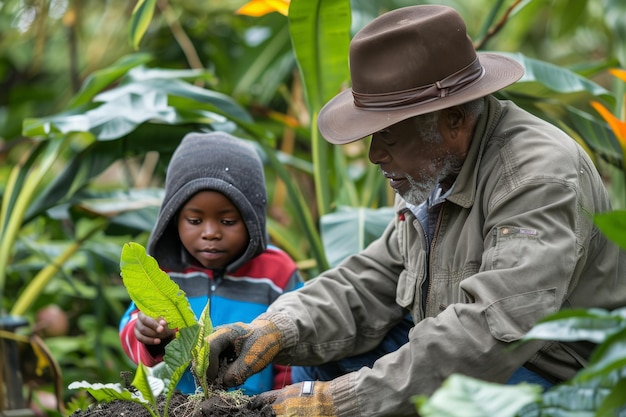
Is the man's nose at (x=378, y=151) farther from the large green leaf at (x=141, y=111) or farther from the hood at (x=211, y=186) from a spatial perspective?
the large green leaf at (x=141, y=111)

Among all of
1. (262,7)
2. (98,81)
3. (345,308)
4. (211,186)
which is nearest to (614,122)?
(345,308)

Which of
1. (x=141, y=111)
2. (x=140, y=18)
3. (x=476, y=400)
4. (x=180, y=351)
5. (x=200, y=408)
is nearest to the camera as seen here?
(x=476, y=400)

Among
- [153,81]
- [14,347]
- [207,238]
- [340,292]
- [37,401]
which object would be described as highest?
[153,81]

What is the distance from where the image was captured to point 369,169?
12.5 ft

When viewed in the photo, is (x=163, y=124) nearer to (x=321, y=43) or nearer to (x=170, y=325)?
(x=321, y=43)

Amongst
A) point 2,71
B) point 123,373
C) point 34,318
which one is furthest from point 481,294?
point 2,71

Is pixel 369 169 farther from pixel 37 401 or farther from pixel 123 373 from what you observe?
pixel 123 373

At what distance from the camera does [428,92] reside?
209 centimetres

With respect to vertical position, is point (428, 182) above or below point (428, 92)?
below

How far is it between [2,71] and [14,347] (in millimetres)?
2999

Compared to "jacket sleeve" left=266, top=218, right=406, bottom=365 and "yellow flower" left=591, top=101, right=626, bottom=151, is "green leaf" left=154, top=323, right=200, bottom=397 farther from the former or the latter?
"yellow flower" left=591, top=101, right=626, bottom=151

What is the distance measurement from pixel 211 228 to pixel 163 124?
954 millimetres

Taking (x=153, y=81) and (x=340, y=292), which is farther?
(x=153, y=81)

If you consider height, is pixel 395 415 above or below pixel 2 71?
below
